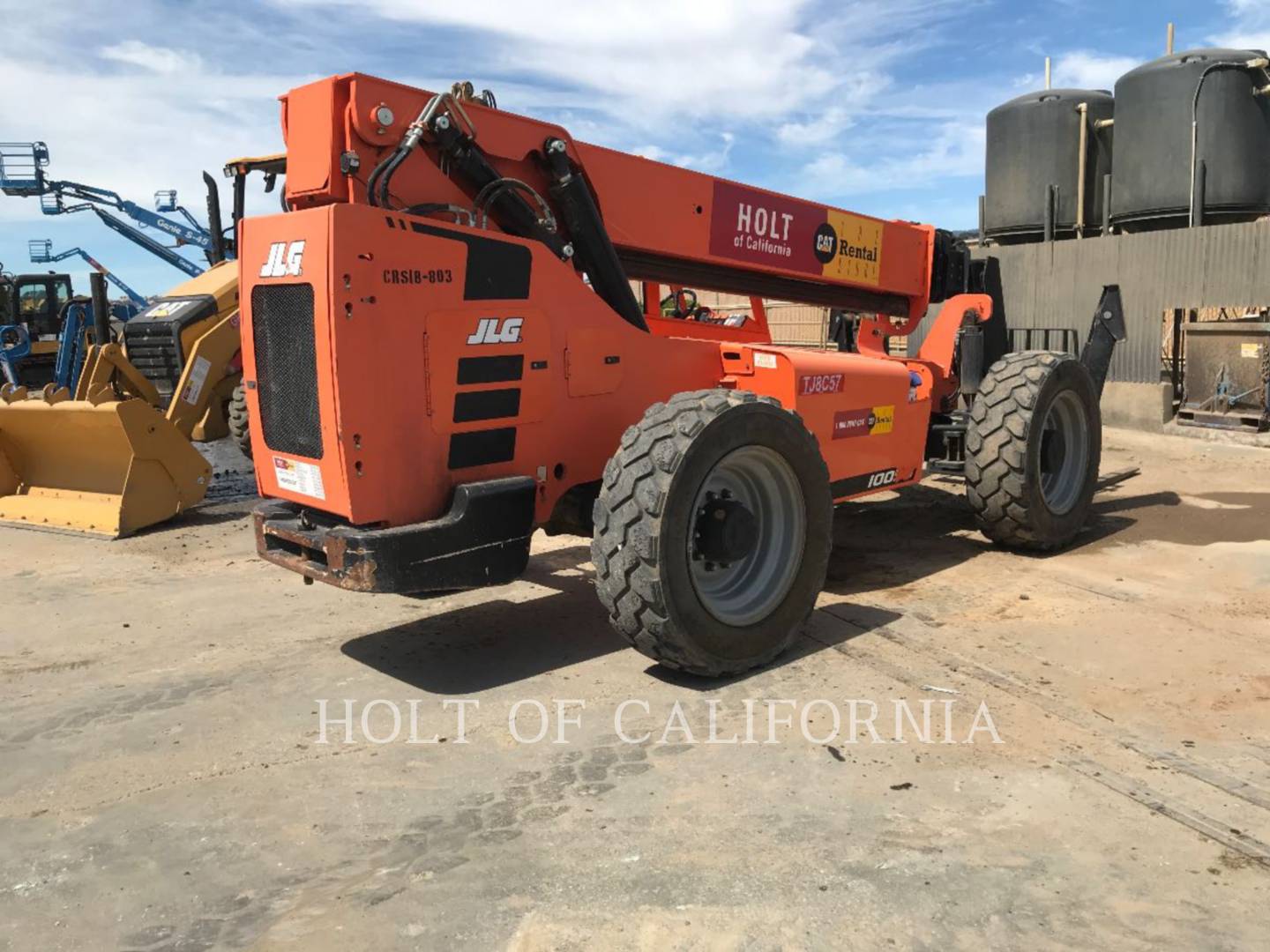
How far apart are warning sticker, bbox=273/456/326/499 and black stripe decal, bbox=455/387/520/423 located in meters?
0.65

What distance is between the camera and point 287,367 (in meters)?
4.38

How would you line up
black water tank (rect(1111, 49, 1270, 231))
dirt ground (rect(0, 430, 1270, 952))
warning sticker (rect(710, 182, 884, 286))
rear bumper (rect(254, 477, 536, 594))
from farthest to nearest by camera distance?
black water tank (rect(1111, 49, 1270, 231))
warning sticker (rect(710, 182, 884, 286))
rear bumper (rect(254, 477, 536, 594))
dirt ground (rect(0, 430, 1270, 952))

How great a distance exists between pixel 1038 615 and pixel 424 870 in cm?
369

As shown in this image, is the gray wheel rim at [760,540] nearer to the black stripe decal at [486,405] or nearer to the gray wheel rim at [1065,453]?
the black stripe decal at [486,405]

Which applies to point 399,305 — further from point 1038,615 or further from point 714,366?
point 1038,615

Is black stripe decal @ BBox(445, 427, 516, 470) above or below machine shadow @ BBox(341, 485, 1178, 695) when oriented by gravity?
above

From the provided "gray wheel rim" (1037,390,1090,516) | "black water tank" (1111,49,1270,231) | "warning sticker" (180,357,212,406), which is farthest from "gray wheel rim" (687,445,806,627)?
"black water tank" (1111,49,1270,231)

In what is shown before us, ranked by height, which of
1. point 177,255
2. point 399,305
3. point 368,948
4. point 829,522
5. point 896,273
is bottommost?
point 368,948

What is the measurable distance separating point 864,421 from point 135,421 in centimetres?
588

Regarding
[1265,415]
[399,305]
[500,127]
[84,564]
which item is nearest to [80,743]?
[399,305]

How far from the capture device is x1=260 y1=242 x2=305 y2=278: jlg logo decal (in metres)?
4.16

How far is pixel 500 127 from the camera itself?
4727 mm

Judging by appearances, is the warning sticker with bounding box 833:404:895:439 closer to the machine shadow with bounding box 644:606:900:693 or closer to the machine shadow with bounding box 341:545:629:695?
the machine shadow with bounding box 644:606:900:693

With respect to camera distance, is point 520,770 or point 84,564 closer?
point 520,770
